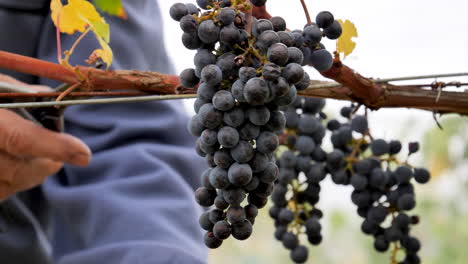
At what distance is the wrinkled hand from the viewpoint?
660mm

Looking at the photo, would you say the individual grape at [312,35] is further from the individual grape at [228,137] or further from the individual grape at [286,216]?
the individual grape at [286,216]

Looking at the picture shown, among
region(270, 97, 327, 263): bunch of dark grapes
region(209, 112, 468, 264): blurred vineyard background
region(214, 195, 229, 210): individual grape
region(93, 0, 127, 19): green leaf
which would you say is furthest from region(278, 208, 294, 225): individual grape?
region(209, 112, 468, 264): blurred vineyard background

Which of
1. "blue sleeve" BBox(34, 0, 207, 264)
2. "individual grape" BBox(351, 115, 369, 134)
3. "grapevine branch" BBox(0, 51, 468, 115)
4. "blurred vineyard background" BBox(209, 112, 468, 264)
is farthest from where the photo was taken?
"blurred vineyard background" BBox(209, 112, 468, 264)

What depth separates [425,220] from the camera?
3020 millimetres

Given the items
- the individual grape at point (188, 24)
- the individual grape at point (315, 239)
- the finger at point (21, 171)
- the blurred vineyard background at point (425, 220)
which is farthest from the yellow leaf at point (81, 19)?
the blurred vineyard background at point (425, 220)

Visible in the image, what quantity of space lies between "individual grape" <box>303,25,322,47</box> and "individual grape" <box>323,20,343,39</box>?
2cm

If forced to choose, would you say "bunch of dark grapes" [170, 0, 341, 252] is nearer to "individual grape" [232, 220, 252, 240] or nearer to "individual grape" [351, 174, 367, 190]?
"individual grape" [232, 220, 252, 240]

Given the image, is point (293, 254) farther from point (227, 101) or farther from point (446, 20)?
point (446, 20)

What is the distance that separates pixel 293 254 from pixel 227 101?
0.41 meters

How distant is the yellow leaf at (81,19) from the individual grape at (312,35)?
18 cm

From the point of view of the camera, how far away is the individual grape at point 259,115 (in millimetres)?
399

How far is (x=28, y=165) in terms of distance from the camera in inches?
29.1

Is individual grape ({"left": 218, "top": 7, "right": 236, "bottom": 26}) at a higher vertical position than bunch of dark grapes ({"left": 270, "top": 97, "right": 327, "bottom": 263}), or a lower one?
higher

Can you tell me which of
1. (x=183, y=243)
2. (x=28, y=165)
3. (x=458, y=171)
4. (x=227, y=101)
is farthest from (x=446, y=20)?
(x=227, y=101)
